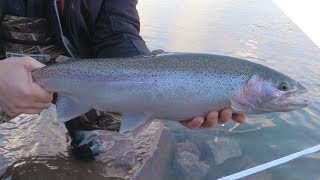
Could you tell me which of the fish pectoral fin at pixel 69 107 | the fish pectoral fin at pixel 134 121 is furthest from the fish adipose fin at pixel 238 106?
the fish pectoral fin at pixel 69 107

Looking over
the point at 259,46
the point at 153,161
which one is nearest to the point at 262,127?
the point at 153,161

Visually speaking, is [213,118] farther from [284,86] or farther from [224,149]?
[224,149]

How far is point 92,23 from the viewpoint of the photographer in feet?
7.73

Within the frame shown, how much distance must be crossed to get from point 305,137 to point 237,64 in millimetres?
1794

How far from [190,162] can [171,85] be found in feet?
3.82

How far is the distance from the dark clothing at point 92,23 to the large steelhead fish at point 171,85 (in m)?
0.43

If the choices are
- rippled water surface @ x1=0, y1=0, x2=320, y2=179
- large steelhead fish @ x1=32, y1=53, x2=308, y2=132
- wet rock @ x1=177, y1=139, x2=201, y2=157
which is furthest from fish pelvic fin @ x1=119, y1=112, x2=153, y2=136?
wet rock @ x1=177, y1=139, x2=201, y2=157

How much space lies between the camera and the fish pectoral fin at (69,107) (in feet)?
6.09

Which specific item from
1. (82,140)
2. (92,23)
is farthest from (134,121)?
(82,140)

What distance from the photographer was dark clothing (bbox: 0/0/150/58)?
2.21 m

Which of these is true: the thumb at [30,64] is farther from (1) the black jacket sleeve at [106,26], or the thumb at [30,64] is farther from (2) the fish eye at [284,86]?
(2) the fish eye at [284,86]

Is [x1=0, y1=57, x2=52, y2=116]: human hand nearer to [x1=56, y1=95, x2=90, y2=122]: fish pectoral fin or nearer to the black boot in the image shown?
[x1=56, y1=95, x2=90, y2=122]: fish pectoral fin

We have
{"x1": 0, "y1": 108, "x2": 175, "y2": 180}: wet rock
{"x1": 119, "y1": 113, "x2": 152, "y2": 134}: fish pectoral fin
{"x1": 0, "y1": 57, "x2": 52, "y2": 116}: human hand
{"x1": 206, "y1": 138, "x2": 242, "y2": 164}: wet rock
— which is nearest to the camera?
{"x1": 0, "y1": 57, "x2": 52, "y2": 116}: human hand

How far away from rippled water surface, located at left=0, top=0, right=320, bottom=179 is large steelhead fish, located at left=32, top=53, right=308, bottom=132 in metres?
0.84
